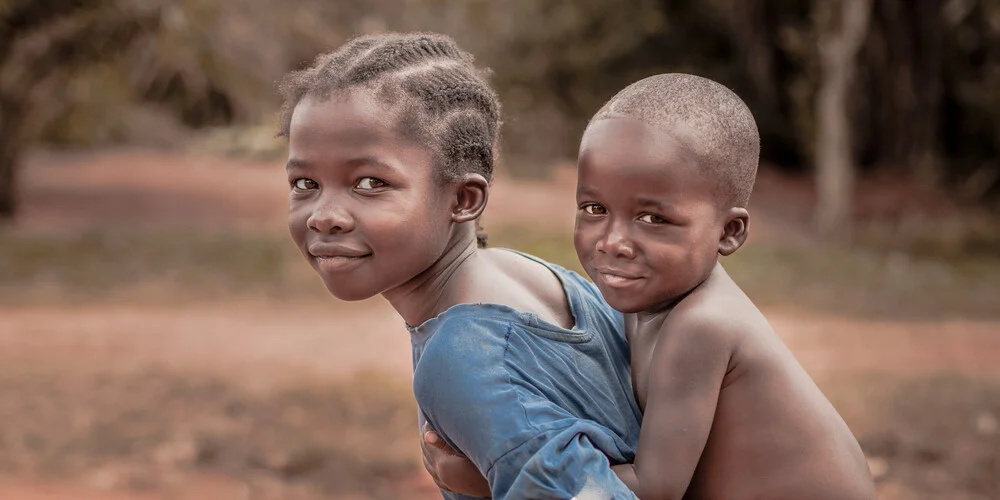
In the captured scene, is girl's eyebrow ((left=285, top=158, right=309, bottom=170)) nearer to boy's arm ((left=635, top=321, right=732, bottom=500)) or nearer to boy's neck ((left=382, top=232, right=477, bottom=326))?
boy's neck ((left=382, top=232, right=477, bottom=326))

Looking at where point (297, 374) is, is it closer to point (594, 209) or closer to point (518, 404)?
point (594, 209)

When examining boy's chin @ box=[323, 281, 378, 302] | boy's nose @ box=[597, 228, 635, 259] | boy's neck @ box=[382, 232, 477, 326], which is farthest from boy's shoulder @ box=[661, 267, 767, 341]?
boy's chin @ box=[323, 281, 378, 302]

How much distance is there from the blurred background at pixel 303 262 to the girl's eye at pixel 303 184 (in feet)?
1.50

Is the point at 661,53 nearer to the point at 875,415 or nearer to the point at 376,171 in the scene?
the point at 875,415

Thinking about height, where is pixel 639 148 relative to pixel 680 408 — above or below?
above

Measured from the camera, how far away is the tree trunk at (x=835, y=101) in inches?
628

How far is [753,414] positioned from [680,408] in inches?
5.8

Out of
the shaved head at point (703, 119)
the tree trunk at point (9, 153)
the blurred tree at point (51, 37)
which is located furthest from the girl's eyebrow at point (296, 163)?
the tree trunk at point (9, 153)

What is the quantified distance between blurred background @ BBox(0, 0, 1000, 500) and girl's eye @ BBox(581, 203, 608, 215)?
2.53 feet

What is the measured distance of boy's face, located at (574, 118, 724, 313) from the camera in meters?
2.03

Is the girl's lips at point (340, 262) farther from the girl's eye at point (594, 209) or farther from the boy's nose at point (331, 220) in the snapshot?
the girl's eye at point (594, 209)

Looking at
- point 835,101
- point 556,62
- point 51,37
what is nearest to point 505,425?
point 51,37

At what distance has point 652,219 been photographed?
2068 millimetres

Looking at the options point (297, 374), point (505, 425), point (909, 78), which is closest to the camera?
point (505, 425)
